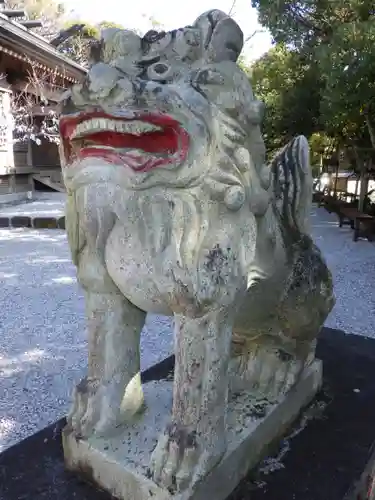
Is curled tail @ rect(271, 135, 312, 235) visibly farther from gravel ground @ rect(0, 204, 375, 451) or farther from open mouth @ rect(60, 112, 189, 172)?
gravel ground @ rect(0, 204, 375, 451)

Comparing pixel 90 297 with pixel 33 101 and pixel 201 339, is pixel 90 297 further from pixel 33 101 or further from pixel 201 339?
pixel 33 101

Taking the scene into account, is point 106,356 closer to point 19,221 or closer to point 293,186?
point 293,186

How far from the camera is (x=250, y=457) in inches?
45.5

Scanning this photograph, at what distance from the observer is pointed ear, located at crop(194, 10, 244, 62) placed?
874mm

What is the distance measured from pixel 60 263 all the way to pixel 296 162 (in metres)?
3.83

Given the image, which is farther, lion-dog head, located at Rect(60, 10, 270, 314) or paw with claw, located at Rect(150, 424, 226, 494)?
paw with claw, located at Rect(150, 424, 226, 494)

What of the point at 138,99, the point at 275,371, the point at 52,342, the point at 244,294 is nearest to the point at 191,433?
the point at 244,294

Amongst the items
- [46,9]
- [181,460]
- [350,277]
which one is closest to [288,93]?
[350,277]

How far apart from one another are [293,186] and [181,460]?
0.71 meters

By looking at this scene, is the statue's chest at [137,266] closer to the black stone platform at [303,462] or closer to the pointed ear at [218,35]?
the pointed ear at [218,35]

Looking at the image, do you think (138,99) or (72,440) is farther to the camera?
(72,440)

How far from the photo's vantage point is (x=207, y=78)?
2.77ft

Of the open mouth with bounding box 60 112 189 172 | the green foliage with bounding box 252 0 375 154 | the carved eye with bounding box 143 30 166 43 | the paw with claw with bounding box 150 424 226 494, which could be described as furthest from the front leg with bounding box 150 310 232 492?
the green foliage with bounding box 252 0 375 154

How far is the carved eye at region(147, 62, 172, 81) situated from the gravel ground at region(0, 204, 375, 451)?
157 cm
